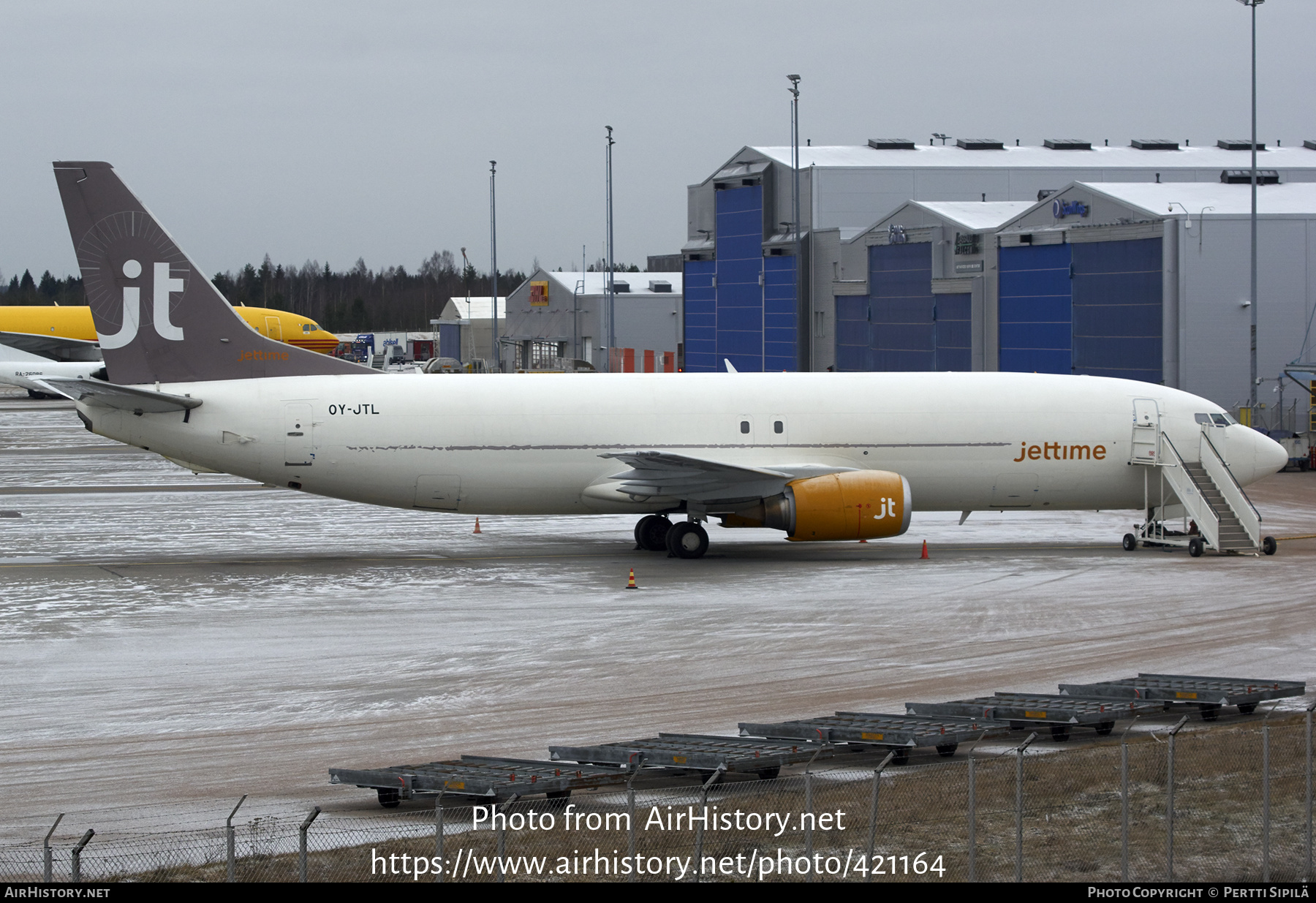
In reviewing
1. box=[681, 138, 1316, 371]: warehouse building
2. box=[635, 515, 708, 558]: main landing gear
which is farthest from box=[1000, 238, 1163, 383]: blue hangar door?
box=[635, 515, 708, 558]: main landing gear

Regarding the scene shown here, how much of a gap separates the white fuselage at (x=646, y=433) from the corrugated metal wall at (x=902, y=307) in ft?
124

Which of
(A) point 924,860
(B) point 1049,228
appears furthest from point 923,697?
(B) point 1049,228

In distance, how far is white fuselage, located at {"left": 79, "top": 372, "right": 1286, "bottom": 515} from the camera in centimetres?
3136

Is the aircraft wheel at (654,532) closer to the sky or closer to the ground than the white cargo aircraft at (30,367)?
closer to the ground

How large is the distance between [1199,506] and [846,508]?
8.50 m

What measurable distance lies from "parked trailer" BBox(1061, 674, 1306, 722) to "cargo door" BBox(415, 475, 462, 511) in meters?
16.8

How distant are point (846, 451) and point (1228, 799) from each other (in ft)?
→ 61.7

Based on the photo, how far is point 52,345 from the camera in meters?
92.9

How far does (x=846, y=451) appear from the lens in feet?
106

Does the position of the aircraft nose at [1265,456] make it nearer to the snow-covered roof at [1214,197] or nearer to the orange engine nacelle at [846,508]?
the orange engine nacelle at [846,508]

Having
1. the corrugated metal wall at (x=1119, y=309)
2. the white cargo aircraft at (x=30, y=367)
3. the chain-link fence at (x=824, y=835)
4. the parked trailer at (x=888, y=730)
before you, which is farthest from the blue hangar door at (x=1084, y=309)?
the white cargo aircraft at (x=30, y=367)

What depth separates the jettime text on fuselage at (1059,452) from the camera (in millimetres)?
32281

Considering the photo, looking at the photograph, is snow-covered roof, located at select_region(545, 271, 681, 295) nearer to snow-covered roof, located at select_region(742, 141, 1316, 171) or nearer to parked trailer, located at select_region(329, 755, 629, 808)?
snow-covered roof, located at select_region(742, 141, 1316, 171)

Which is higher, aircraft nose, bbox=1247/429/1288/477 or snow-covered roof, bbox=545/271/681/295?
snow-covered roof, bbox=545/271/681/295
